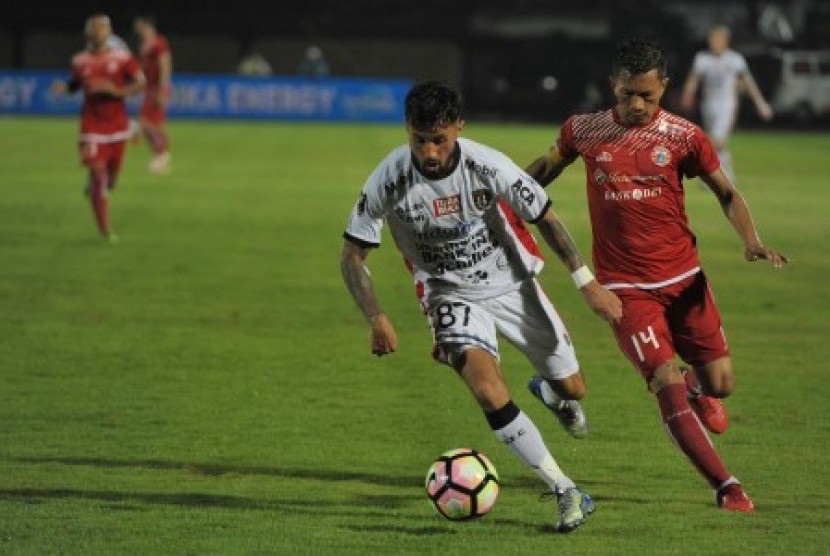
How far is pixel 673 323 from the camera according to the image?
913 centimetres

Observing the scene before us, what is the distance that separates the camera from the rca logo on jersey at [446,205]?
841 cm

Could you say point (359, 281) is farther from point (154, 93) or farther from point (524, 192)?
point (154, 93)

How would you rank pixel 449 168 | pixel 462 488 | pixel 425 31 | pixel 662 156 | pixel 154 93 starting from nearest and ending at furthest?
pixel 462 488
pixel 449 168
pixel 662 156
pixel 154 93
pixel 425 31

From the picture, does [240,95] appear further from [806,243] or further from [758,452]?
[758,452]

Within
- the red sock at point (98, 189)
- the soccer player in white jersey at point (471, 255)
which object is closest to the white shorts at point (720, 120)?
the red sock at point (98, 189)

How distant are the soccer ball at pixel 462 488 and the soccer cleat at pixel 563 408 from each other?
179cm

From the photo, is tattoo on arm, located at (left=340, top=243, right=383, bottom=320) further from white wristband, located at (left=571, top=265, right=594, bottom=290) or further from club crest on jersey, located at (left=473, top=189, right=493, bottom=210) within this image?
white wristband, located at (left=571, top=265, right=594, bottom=290)

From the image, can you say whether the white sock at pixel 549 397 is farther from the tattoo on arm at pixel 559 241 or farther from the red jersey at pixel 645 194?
the tattoo on arm at pixel 559 241

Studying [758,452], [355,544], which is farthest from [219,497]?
[758,452]

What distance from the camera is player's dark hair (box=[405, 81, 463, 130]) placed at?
7.93 metres

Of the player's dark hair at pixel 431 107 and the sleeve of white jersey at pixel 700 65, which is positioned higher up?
the player's dark hair at pixel 431 107

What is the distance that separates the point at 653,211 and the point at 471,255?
40.7 inches

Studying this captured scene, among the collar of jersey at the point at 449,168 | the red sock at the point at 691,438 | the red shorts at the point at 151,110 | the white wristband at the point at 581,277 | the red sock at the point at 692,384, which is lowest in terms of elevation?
the red shorts at the point at 151,110

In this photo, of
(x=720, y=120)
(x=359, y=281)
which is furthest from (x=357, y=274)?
(x=720, y=120)
